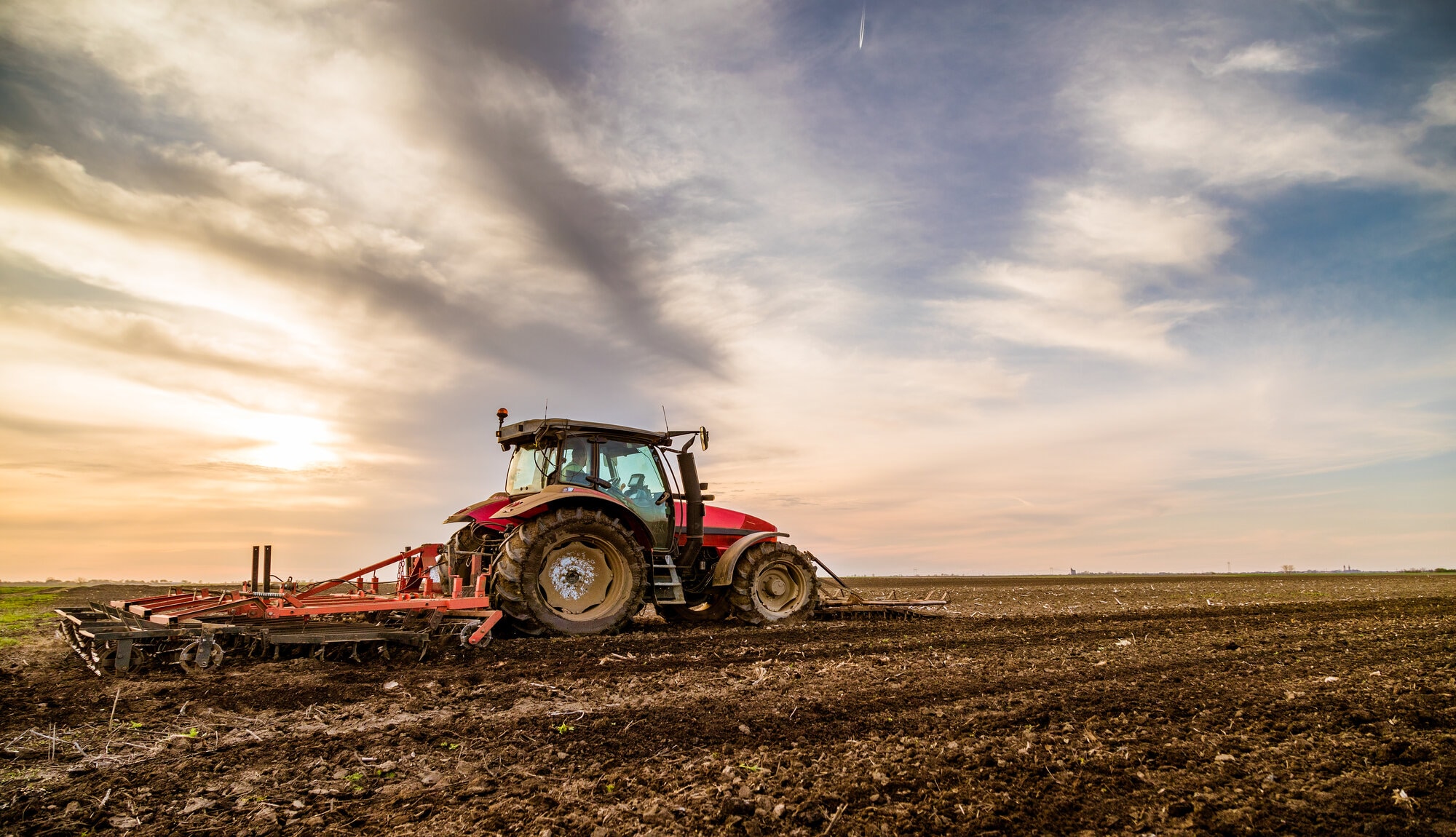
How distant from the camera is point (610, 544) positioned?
888 centimetres

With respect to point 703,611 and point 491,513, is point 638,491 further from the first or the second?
point 703,611

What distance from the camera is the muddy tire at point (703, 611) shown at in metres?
11.0

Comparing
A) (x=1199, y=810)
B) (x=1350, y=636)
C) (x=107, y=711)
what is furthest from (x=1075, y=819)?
(x=1350, y=636)

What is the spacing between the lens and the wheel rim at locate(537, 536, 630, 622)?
28.3 ft

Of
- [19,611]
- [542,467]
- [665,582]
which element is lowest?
[19,611]

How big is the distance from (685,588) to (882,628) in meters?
2.89

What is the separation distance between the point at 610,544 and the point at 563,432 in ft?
5.44

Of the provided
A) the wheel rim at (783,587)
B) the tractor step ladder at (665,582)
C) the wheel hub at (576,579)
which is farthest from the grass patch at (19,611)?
the wheel rim at (783,587)

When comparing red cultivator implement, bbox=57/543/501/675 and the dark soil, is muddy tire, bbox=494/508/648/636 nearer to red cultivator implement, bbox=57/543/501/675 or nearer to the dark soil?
red cultivator implement, bbox=57/543/501/675

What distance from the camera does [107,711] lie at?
188 inches

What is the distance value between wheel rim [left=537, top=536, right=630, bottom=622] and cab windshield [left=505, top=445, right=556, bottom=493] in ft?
3.49

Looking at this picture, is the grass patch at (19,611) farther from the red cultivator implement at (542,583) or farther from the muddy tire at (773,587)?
the muddy tire at (773,587)

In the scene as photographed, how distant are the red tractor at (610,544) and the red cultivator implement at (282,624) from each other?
512 mm

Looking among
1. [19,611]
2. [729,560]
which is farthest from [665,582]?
[19,611]
